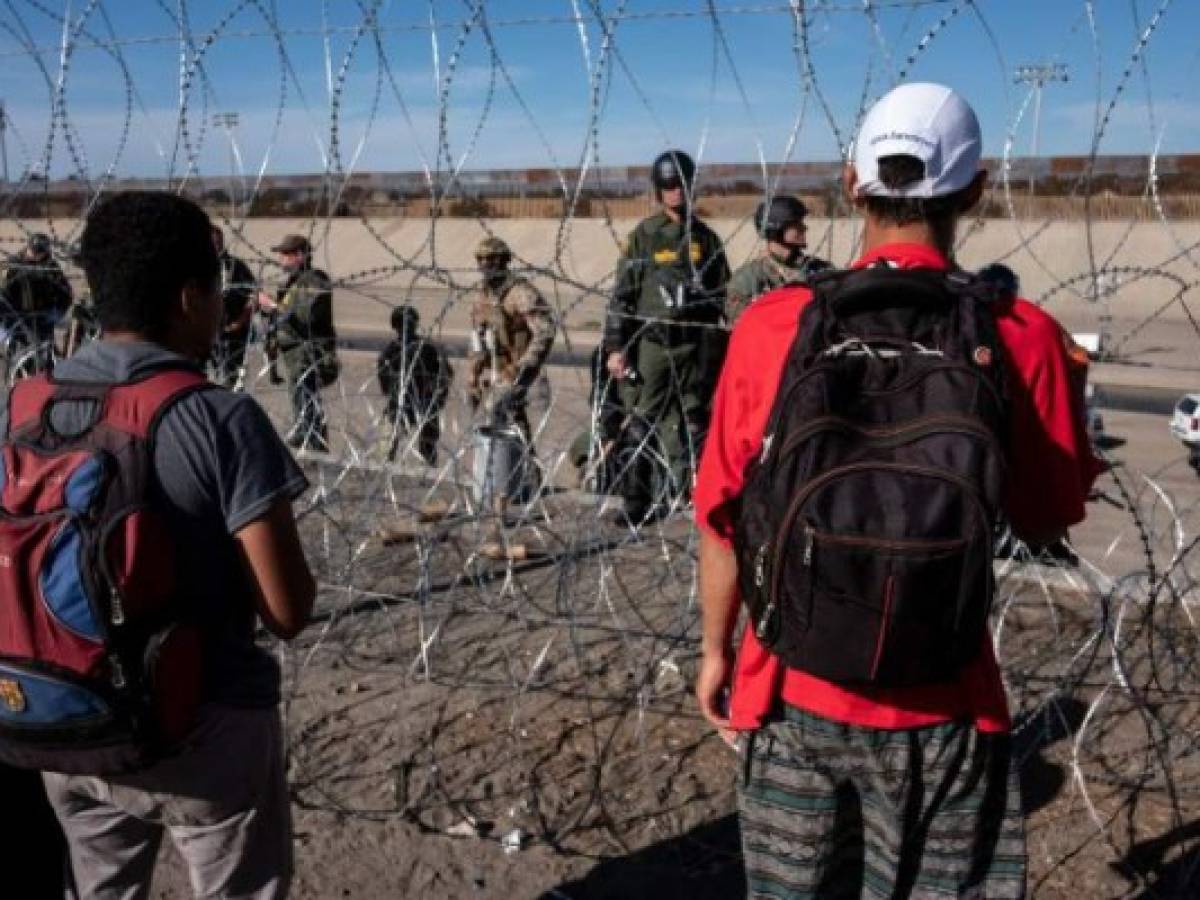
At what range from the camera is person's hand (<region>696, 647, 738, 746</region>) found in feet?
6.70

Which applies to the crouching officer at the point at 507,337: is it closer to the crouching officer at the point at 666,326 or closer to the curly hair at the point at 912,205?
the crouching officer at the point at 666,326

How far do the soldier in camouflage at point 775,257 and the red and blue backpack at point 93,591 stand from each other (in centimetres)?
410

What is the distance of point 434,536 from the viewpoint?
13.8 feet

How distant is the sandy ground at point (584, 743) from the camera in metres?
3.30

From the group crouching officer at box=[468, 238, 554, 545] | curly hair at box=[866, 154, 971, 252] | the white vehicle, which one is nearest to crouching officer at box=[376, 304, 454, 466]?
crouching officer at box=[468, 238, 554, 545]

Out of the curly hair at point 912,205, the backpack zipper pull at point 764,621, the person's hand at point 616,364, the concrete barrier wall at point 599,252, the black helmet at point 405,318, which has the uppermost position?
the curly hair at point 912,205

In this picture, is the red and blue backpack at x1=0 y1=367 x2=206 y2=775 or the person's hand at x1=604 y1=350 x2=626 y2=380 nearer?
the red and blue backpack at x1=0 y1=367 x2=206 y2=775

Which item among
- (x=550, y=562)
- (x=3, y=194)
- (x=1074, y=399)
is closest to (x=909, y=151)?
(x=1074, y=399)

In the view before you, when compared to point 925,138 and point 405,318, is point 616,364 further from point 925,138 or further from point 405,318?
point 925,138

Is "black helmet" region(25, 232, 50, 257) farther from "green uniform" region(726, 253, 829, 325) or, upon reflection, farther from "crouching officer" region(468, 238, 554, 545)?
"green uniform" region(726, 253, 829, 325)

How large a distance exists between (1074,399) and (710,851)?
1909 millimetres

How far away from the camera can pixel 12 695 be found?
1.95 metres

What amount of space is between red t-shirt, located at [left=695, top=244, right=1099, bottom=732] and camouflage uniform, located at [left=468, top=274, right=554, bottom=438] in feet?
14.1

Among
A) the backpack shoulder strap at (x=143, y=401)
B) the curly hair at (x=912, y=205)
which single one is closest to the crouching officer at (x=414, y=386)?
the backpack shoulder strap at (x=143, y=401)
